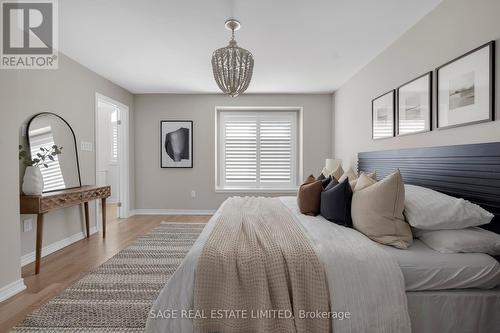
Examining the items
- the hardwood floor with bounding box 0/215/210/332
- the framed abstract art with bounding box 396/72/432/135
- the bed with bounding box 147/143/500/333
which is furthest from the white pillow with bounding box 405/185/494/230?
the hardwood floor with bounding box 0/215/210/332

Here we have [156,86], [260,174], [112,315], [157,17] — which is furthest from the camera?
[260,174]

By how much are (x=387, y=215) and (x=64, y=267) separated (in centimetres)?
307

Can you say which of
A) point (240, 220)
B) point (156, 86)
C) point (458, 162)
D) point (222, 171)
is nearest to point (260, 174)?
point (222, 171)

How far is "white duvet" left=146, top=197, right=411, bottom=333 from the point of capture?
1.24 metres

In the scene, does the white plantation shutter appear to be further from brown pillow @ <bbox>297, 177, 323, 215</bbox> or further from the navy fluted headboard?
brown pillow @ <bbox>297, 177, 323, 215</bbox>

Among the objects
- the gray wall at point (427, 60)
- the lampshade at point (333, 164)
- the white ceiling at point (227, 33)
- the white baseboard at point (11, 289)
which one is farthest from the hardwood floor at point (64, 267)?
the gray wall at point (427, 60)

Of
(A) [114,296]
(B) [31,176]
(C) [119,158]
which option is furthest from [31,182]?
(C) [119,158]

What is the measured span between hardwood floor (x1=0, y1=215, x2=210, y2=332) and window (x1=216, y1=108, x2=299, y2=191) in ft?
6.29

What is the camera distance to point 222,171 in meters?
5.29

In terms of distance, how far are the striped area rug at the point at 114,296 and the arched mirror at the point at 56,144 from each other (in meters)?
1.22

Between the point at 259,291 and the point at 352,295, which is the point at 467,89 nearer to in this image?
the point at 352,295

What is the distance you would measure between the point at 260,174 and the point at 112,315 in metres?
3.75

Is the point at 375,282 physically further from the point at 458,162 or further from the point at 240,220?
the point at 458,162

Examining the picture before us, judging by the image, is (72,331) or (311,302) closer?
(311,302)
